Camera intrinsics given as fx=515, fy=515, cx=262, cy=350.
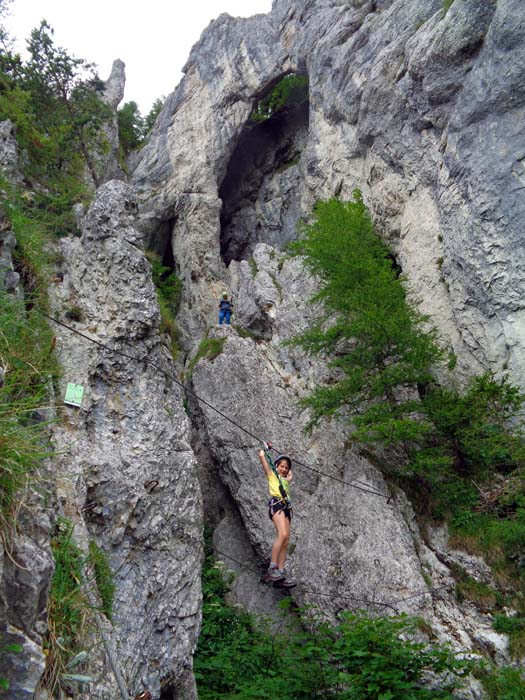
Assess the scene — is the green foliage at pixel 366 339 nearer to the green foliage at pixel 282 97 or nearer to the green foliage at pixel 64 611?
the green foliage at pixel 64 611

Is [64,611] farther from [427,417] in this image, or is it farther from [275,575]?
[427,417]

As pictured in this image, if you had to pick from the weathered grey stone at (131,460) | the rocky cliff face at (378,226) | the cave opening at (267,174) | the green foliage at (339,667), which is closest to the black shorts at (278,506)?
the weathered grey stone at (131,460)

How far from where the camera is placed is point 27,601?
11.2 ft

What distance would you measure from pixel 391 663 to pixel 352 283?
7.95 m

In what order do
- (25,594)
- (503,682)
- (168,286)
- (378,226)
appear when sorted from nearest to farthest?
(25,594) → (503,682) → (378,226) → (168,286)

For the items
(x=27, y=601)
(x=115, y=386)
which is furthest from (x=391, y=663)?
(x=115, y=386)

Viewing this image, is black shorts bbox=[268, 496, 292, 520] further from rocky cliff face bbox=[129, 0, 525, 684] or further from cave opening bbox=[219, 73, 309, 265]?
cave opening bbox=[219, 73, 309, 265]

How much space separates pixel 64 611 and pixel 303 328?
36.1ft

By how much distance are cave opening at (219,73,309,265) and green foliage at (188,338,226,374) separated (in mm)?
6893

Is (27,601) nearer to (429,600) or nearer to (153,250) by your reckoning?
(429,600)

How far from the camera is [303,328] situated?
14406mm

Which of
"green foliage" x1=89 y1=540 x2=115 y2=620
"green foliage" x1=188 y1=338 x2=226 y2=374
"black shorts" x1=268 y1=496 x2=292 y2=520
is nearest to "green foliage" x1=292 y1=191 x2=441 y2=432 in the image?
"black shorts" x1=268 y1=496 x2=292 y2=520

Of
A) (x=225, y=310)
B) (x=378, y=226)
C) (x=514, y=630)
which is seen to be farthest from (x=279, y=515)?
(x=378, y=226)

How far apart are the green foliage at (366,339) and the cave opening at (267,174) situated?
26.1 ft
